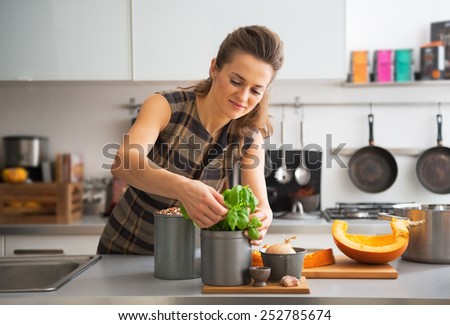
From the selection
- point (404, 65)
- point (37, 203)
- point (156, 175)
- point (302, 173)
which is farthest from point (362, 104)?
point (156, 175)

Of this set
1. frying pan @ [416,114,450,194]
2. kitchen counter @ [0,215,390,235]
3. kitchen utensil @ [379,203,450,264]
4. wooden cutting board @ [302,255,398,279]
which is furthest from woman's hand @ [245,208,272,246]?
frying pan @ [416,114,450,194]

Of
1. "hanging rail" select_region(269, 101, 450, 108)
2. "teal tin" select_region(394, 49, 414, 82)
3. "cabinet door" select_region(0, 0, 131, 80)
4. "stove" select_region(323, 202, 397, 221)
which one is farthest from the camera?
"hanging rail" select_region(269, 101, 450, 108)

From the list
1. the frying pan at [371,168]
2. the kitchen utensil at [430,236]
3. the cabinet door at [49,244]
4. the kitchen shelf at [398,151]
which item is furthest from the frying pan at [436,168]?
the cabinet door at [49,244]

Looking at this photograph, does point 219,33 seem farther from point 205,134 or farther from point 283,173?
point 205,134

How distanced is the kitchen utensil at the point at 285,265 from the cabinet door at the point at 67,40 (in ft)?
5.90

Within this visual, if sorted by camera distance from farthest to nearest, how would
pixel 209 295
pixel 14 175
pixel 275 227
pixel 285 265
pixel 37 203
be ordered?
pixel 14 175 → pixel 37 203 → pixel 275 227 → pixel 285 265 → pixel 209 295

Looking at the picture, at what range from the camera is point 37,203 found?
276cm

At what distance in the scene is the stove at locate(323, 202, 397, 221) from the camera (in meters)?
2.68

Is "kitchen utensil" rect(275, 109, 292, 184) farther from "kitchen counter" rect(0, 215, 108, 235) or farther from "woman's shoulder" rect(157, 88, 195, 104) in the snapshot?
"woman's shoulder" rect(157, 88, 195, 104)

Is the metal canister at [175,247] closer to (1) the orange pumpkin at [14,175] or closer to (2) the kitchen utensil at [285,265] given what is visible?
(2) the kitchen utensil at [285,265]

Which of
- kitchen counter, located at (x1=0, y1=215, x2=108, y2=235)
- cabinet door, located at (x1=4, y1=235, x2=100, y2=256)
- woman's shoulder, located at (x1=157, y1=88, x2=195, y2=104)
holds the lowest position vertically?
cabinet door, located at (x1=4, y1=235, x2=100, y2=256)

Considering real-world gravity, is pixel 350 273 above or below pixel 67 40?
below

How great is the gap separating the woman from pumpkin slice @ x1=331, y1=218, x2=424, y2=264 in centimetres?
20

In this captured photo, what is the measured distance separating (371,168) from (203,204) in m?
2.04
